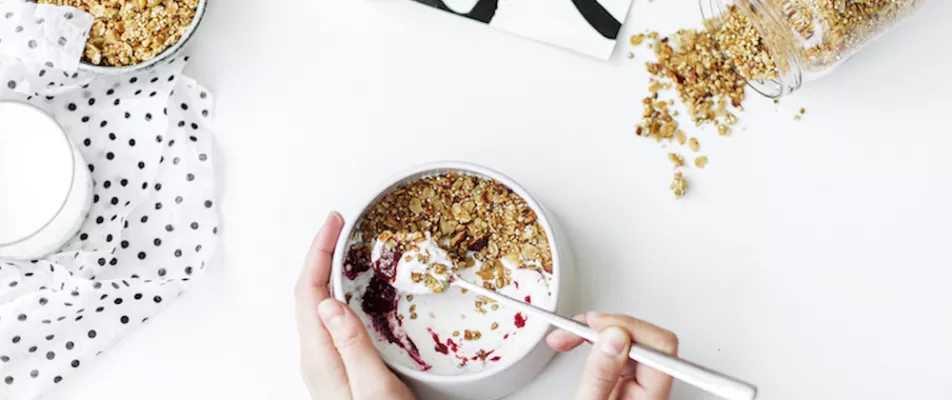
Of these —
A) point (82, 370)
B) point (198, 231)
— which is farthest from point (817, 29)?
point (82, 370)

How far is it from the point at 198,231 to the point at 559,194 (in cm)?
34

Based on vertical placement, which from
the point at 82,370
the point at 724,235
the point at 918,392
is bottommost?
the point at 82,370

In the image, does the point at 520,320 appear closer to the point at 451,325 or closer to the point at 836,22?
the point at 451,325

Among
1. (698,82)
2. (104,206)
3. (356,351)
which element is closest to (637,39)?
(698,82)

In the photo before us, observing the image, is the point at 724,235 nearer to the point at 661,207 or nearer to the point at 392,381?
the point at 661,207

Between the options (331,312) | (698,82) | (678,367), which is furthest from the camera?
(698,82)

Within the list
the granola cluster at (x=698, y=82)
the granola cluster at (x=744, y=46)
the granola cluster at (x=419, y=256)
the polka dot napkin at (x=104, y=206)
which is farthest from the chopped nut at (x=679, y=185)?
the polka dot napkin at (x=104, y=206)

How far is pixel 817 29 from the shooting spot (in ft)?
2.19

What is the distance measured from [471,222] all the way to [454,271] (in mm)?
46

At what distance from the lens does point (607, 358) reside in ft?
1.87

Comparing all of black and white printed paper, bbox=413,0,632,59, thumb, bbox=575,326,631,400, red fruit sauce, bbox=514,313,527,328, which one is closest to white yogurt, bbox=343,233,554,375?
red fruit sauce, bbox=514,313,527,328

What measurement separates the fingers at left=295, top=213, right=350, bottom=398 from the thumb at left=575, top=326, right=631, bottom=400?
214 mm

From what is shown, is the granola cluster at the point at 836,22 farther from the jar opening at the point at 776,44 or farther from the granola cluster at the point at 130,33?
the granola cluster at the point at 130,33

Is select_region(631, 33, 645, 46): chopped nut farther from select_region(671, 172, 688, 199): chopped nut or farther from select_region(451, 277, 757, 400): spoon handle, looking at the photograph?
select_region(451, 277, 757, 400): spoon handle
